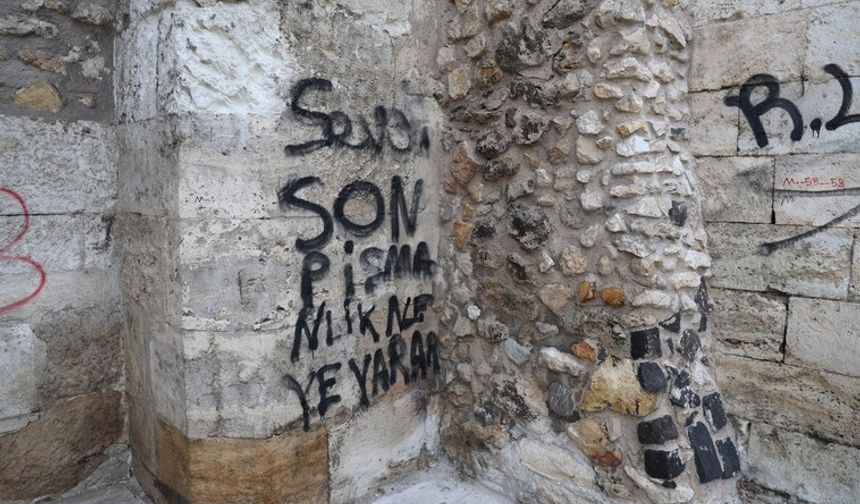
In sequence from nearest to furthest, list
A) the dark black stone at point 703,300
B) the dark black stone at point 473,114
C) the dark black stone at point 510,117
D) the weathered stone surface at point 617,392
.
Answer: the weathered stone surface at point 617,392, the dark black stone at point 703,300, the dark black stone at point 510,117, the dark black stone at point 473,114

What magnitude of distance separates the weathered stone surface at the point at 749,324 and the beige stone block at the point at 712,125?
2.15 feet

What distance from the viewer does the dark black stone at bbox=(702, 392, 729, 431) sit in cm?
257

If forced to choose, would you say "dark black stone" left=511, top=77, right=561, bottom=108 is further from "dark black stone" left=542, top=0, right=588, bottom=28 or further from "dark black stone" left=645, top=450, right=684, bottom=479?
"dark black stone" left=645, top=450, right=684, bottom=479

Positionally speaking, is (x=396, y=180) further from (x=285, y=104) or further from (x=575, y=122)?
(x=575, y=122)

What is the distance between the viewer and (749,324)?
262 cm

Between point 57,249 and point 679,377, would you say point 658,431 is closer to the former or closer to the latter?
point 679,377

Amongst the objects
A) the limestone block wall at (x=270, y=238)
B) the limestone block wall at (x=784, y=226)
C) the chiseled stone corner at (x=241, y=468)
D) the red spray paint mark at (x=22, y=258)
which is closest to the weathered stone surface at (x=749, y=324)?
the limestone block wall at (x=784, y=226)

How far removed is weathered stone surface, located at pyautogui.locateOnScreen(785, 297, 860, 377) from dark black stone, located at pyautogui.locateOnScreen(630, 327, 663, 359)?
1.99ft

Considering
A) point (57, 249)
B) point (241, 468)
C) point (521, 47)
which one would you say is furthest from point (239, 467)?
point (521, 47)

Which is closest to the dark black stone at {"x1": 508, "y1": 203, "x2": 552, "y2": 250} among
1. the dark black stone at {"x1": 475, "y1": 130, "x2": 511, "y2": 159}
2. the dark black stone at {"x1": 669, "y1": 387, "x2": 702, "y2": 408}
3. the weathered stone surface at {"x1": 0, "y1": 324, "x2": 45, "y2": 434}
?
the dark black stone at {"x1": 475, "y1": 130, "x2": 511, "y2": 159}

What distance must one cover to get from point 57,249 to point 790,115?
331 cm

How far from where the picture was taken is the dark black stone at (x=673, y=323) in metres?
2.45

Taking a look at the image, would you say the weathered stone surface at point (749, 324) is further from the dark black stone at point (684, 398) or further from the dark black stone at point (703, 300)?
the dark black stone at point (684, 398)

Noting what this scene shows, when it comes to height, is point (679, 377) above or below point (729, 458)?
above
